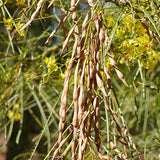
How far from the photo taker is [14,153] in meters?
1.70

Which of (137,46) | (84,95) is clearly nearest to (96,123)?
(84,95)

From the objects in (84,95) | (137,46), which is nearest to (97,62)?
(84,95)

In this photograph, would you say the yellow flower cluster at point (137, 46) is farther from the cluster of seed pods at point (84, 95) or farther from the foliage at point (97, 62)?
the cluster of seed pods at point (84, 95)

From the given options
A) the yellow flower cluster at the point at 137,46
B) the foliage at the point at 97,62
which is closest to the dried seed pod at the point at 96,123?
the foliage at the point at 97,62

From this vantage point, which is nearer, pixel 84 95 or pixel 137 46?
pixel 84 95

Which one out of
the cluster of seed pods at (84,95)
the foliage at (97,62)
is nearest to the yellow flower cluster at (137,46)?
the foliage at (97,62)

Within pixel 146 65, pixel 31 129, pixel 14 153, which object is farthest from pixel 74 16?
pixel 14 153

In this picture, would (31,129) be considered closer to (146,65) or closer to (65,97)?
(146,65)

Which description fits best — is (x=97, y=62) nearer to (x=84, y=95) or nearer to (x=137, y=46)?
(x=84, y=95)

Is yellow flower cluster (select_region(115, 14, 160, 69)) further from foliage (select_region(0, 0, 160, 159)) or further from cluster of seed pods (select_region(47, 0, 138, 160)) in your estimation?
cluster of seed pods (select_region(47, 0, 138, 160))

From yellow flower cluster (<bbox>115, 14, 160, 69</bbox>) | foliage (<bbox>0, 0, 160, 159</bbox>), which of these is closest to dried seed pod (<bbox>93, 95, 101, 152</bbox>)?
foliage (<bbox>0, 0, 160, 159</bbox>)

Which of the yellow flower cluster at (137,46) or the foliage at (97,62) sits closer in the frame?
the foliage at (97,62)

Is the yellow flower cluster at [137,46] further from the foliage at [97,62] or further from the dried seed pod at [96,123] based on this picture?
the dried seed pod at [96,123]

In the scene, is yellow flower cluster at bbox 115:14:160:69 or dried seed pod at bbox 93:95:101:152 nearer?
dried seed pod at bbox 93:95:101:152
